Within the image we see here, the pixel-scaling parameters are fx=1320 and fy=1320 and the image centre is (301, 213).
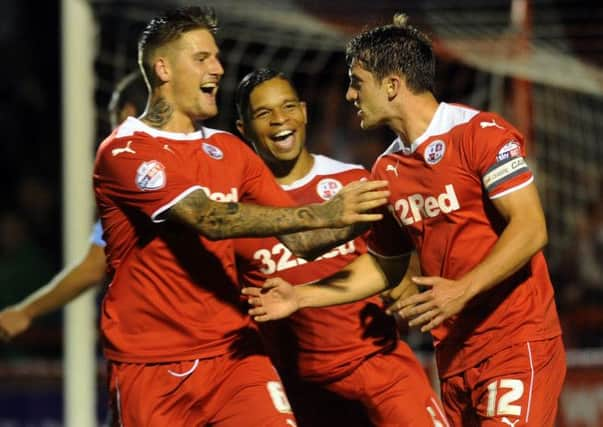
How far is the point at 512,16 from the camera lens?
9.03m

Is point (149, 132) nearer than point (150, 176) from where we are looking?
No

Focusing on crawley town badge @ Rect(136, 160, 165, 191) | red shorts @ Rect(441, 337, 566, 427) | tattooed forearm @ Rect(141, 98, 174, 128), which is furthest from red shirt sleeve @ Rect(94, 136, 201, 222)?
red shorts @ Rect(441, 337, 566, 427)

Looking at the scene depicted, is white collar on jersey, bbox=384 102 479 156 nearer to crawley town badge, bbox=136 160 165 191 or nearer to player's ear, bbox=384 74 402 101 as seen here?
player's ear, bbox=384 74 402 101

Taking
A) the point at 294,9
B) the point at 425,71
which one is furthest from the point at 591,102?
the point at 425,71

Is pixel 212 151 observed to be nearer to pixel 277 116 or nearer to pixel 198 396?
pixel 277 116

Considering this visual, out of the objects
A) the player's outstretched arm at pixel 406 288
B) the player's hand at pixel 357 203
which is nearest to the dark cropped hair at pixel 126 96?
the player's outstretched arm at pixel 406 288

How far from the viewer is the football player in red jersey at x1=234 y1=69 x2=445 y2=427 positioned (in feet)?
17.3

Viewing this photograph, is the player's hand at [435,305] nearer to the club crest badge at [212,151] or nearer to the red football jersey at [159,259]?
the red football jersey at [159,259]

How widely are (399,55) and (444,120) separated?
31 cm

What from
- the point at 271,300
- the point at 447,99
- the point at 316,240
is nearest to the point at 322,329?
the point at 316,240

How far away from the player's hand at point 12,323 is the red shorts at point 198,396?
1.29 meters

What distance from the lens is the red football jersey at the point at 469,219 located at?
15.3 ft

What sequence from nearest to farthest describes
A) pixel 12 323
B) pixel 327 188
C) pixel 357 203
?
pixel 357 203, pixel 327 188, pixel 12 323

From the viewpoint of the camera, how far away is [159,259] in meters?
4.77
